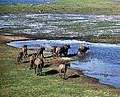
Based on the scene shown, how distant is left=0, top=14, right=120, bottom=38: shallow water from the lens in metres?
60.8

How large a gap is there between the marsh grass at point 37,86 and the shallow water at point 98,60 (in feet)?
13.0

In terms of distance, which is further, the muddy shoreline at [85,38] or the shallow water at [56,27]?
the shallow water at [56,27]

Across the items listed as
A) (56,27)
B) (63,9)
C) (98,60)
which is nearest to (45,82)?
(98,60)

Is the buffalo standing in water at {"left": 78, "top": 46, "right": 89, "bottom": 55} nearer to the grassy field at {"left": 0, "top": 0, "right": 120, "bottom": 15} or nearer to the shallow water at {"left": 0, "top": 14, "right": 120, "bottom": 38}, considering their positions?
the shallow water at {"left": 0, "top": 14, "right": 120, "bottom": 38}

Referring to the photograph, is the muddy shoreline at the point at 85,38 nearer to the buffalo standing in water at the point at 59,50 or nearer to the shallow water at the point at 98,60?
the shallow water at the point at 98,60

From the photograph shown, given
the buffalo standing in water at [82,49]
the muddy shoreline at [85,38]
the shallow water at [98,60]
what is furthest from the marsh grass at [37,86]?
the muddy shoreline at [85,38]

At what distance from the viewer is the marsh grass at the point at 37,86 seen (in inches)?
1003

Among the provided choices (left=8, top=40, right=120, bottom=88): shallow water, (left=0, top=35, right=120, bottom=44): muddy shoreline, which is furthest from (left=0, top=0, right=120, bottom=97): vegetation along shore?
(left=0, top=35, right=120, bottom=44): muddy shoreline

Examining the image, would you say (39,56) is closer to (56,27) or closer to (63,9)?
(56,27)

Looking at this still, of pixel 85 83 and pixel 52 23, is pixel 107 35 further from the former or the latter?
pixel 85 83

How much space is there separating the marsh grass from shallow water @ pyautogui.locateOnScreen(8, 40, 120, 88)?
13.0 ft

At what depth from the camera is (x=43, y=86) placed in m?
27.3

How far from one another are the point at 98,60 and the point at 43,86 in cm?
1433

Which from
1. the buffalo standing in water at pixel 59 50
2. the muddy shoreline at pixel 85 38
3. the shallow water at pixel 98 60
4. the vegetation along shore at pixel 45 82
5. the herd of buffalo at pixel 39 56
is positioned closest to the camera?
the vegetation along shore at pixel 45 82
